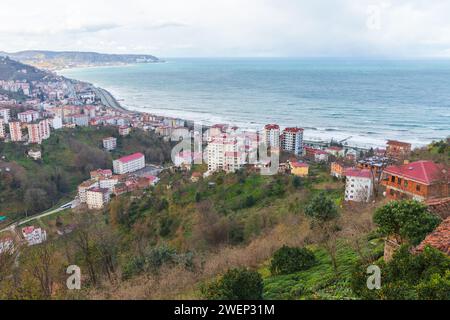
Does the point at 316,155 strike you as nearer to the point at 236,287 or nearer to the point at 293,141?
the point at 293,141

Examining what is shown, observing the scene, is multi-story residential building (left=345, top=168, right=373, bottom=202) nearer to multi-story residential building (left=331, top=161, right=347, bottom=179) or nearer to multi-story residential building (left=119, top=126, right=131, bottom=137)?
multi-story residential building (left=331, top=161, right=347, bottom=179)

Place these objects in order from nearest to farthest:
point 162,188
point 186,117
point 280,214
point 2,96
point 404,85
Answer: point 280,214
point 162,188
point 186,117
point 2,96
point 404,85

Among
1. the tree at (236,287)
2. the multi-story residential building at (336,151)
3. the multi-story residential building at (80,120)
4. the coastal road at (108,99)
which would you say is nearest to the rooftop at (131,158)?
the multi-story residential building at (80,120)
